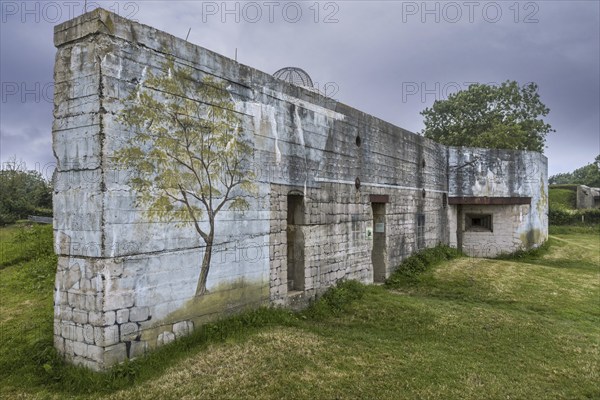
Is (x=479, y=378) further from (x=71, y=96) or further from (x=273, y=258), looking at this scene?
(x=71, y=96)

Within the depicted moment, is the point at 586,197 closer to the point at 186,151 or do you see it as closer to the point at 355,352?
the point at 355,352

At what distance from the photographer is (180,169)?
6.03 m

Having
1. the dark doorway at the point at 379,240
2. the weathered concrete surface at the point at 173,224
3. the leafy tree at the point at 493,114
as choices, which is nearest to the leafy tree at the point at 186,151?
the weathered concrete surface at the point at 173,224

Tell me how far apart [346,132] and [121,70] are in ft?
19.0

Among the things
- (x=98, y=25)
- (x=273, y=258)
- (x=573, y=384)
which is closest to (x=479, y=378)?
(x=573, y=384)

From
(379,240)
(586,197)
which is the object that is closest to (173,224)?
(379,240)

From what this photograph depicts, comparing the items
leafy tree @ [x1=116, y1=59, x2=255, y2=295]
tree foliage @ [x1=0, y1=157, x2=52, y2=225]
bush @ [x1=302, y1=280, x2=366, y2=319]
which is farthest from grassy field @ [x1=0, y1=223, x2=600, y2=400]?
tree foliage @ [x1=0, y1=157, x2=52, y2=225]

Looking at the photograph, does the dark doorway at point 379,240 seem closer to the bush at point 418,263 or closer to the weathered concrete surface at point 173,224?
the weathered concrete surface at point 173,224

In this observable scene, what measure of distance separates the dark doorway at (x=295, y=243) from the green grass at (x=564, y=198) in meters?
27.8

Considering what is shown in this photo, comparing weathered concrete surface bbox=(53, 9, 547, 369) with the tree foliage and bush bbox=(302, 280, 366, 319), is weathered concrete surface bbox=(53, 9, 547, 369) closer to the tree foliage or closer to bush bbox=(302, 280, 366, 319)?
bush bbox=(302, 280, 366, 319)

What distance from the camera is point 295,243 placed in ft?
28.7

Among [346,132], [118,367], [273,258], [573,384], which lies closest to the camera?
[118,367]

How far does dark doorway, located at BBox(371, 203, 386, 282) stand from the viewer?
38.4ft

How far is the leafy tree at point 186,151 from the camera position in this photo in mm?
5566
